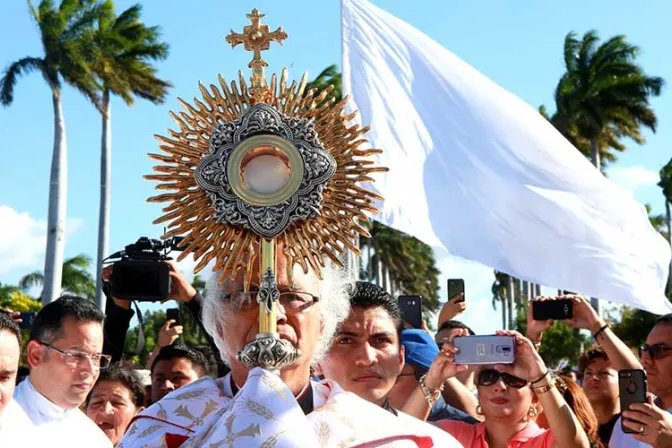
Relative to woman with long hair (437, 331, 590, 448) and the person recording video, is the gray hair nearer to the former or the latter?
woman with long hair (437, 331, 590, 448)

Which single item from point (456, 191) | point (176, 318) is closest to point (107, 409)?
point (176, 318)

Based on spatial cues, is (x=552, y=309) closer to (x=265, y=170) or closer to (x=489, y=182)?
(x=489, y=182)

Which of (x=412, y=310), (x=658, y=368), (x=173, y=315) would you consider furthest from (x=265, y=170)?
(x=173, y=315)

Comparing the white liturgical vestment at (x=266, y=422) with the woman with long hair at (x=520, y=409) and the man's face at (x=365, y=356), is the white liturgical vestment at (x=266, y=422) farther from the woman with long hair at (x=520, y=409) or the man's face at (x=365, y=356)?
the woman with long hair at (x=520, y=409)

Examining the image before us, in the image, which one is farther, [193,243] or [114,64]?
[114,64]

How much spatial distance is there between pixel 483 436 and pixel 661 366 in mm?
1104

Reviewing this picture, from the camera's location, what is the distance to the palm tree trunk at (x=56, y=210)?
95.6ft

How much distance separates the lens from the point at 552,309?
5742 millimetres

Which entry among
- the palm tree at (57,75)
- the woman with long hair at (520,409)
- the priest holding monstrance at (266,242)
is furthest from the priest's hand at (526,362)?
the palm tree at (57,75)

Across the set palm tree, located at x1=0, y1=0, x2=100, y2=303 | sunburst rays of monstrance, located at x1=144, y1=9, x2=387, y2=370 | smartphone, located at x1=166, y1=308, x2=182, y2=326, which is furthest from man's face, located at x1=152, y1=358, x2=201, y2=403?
palm tree, located at x1=0, y1=0, x2=100, y2=303

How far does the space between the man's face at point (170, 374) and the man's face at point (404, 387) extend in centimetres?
155

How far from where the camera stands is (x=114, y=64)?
31766 mm

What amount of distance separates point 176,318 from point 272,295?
5.36 meters

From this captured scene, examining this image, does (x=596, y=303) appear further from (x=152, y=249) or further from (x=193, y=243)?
(x=193, y=243)
